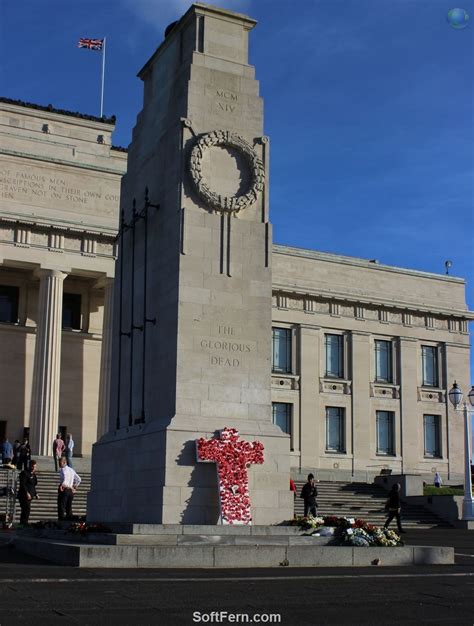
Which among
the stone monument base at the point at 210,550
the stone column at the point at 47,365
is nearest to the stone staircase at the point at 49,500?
the stone column at the point at 47,365

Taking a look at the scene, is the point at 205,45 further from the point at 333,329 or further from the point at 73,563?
the point at 333,329

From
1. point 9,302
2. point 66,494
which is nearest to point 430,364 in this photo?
point 9,302

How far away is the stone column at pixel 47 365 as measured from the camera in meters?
46.3

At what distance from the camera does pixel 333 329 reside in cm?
5856

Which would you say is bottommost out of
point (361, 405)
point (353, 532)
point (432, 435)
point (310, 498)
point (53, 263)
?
point (353, 532)

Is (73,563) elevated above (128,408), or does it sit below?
below

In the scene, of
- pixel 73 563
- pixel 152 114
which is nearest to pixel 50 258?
pixel 152 114

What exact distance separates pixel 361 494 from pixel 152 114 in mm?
24967

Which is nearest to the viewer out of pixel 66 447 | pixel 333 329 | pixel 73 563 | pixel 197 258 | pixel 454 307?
pixel 73 563

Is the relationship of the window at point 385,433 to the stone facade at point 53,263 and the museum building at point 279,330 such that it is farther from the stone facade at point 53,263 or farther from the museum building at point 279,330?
the stone facade at point 53,263

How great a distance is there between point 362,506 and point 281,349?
17.2 metres

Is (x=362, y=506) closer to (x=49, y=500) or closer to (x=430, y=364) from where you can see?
(x=49, y=500)

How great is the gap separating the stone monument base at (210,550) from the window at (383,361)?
40064 millimetres

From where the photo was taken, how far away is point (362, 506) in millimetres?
41188
